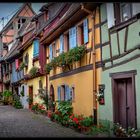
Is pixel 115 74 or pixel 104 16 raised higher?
pixel 104 16

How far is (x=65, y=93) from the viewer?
16094 millimetres

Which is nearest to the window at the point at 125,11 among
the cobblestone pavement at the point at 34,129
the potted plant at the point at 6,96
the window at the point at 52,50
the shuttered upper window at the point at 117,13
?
the shuttered upper window at the point at 117,13

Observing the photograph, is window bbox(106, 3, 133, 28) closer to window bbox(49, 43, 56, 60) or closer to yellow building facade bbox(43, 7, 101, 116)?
yellow building facade bbox(43, 7, 101, 116)

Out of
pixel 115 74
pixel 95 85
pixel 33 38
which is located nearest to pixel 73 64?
pixel 95 85

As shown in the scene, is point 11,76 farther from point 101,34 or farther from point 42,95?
point 101,34

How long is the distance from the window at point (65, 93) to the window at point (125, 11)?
541 cm

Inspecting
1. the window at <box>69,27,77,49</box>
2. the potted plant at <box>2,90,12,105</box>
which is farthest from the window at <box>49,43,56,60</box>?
the potted plant at <box>2,90,12,105</box>

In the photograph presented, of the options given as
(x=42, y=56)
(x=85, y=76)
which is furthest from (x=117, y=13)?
(x=42, y=56)

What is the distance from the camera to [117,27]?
32.4 feet

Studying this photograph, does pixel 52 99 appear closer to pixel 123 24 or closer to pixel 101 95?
pixel 101 95

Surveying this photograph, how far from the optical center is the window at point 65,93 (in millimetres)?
14945

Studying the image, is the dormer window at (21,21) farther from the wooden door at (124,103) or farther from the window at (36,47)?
the wooden door at (124,103)

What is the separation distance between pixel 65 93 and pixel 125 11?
6.95 meters

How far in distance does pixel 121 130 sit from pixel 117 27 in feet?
9.47
